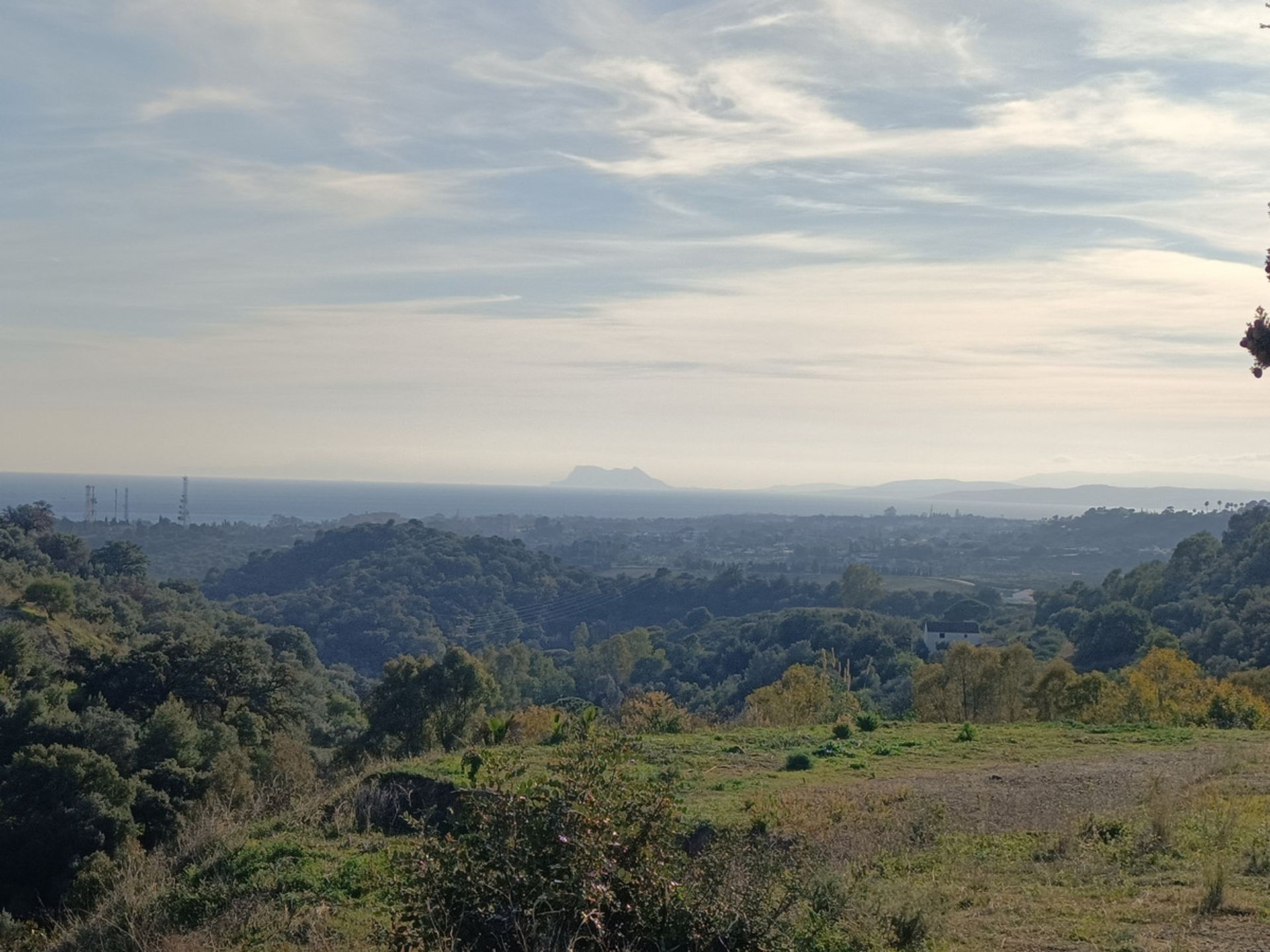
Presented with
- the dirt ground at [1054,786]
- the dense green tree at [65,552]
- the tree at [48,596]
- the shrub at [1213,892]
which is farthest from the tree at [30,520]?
the shrub at [1213,892]

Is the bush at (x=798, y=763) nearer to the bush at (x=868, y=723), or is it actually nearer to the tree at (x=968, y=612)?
the bush at (x=868, y=723)

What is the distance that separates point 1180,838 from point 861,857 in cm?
264

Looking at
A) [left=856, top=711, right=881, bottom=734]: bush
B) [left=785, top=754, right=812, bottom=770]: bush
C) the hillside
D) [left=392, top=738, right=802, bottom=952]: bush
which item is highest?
[left=392, top=738, right=802, bottom=952]: bush

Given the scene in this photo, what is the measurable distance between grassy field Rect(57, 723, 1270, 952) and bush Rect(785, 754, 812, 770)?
155mm

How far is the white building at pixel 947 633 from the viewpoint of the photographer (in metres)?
66.2

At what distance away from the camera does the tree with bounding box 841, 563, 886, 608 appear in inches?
3738

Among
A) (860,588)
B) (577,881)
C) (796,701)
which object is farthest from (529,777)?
(860,588)

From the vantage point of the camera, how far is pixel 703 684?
214ft

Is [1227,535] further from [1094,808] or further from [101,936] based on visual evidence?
[101,936]

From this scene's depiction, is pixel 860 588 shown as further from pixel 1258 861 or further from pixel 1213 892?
pixel 1213 892

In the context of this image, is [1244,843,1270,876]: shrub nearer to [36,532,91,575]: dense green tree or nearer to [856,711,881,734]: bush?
[856,711,881,734]: bush

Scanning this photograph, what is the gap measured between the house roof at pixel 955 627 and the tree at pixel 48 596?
5510 centimetres

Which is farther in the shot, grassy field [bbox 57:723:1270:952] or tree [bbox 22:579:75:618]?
tree [bbox 22:579:75:618]

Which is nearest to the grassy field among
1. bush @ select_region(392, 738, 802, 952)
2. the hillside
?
bush @ select_region(392, 738, 802, 952)
